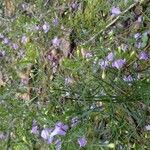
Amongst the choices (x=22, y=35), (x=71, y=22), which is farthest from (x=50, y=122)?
(x=22, y=35)

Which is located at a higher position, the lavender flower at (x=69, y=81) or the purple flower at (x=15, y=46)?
the purple flower at (x=15, y=46)

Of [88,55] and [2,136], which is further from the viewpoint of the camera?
[2,136]

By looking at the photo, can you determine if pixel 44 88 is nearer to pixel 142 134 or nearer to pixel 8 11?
pixel 142 134

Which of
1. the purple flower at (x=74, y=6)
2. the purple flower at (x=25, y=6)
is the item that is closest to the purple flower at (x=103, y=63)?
the purple flower at (x=74, y=6)

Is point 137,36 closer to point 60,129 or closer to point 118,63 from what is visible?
point 118,63

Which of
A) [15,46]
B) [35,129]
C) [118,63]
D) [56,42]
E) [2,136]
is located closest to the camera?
[118,63]

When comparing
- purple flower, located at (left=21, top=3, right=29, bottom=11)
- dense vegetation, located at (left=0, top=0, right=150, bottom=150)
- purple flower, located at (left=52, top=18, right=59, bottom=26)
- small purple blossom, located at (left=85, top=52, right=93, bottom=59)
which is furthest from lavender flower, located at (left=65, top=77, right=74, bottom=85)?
purple flower, located at (left=21, top=3, right=29, bottom=11)

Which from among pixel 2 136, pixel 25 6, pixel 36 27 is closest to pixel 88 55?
pixel 36 27

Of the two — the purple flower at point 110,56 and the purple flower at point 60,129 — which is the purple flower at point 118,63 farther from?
the purple flower at point 60,129

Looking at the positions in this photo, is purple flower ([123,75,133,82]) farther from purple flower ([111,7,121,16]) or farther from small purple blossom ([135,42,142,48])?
purple flower ([111,7,121,16])
